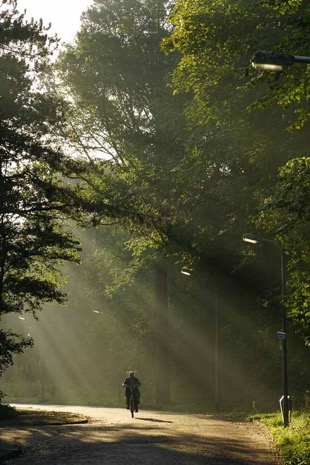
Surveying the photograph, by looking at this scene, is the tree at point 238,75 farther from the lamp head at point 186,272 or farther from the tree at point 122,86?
the tree at point 122,86

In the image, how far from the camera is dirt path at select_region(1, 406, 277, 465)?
16.3 meters

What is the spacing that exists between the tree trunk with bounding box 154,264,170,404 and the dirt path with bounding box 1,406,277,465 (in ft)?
Answer: 75.5

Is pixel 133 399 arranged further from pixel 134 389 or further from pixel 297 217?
pixel 297 217

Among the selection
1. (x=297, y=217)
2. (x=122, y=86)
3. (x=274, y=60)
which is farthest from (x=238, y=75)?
(x=122, y=86)

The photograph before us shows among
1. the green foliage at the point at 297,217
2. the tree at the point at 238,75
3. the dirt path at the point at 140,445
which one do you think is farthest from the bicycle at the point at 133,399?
the green foliage at the point at 297,217

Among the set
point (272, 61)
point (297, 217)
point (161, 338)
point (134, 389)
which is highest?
point (272, 61)

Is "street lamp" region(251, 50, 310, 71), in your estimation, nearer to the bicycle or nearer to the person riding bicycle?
the bicycle

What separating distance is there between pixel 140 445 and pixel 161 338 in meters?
31.9

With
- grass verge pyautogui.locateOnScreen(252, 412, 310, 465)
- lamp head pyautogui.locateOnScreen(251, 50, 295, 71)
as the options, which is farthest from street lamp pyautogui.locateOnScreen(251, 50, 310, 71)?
grass verge pyautogui.locateOnScreen(252, 412, 310, 465)

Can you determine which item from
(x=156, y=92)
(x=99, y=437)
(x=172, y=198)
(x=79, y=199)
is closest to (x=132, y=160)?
(x=156, y=92)

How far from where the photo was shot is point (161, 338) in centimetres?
5088

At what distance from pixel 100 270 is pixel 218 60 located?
4497cm

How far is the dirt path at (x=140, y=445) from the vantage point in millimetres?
16328

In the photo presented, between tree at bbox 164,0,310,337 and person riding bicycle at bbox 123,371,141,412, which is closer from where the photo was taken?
tree at bbox 164,0,310,337
